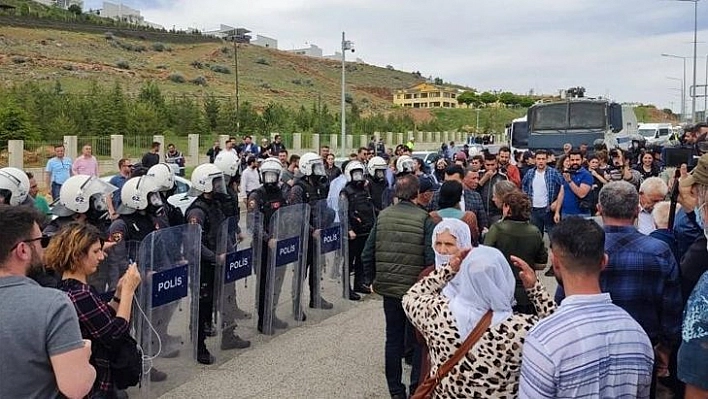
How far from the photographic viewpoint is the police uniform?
7598 mm

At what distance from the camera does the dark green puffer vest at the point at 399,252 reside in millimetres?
5391

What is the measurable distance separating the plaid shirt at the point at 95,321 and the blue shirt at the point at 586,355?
6.63ft

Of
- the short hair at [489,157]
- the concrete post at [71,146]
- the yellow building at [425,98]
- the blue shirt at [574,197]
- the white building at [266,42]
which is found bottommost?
the blue shirt at [574,197]

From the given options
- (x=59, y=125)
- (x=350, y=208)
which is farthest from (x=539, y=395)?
(x=59, y=125)

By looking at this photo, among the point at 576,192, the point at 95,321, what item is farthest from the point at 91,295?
the point at 576,192

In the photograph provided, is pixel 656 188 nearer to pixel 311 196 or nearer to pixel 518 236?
pixel 518 236

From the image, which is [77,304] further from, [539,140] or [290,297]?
[539,140]

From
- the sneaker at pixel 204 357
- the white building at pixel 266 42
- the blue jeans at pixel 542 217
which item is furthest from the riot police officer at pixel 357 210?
the white building at pixel 266 42

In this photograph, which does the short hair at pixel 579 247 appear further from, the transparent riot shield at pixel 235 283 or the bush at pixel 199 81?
the bush at pixel 199 81

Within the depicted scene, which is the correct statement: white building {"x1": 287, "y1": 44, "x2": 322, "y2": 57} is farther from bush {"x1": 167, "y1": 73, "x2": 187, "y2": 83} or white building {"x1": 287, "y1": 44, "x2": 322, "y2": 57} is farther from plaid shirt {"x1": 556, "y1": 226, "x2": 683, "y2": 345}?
plaid shirt {"x1": 556, "y1": 226, "x2": 683, "y2": 345}

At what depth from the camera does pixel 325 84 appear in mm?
105062

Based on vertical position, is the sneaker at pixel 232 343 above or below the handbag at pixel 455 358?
below

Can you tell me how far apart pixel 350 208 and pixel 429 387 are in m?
5.87

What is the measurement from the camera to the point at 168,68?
8038 cm
